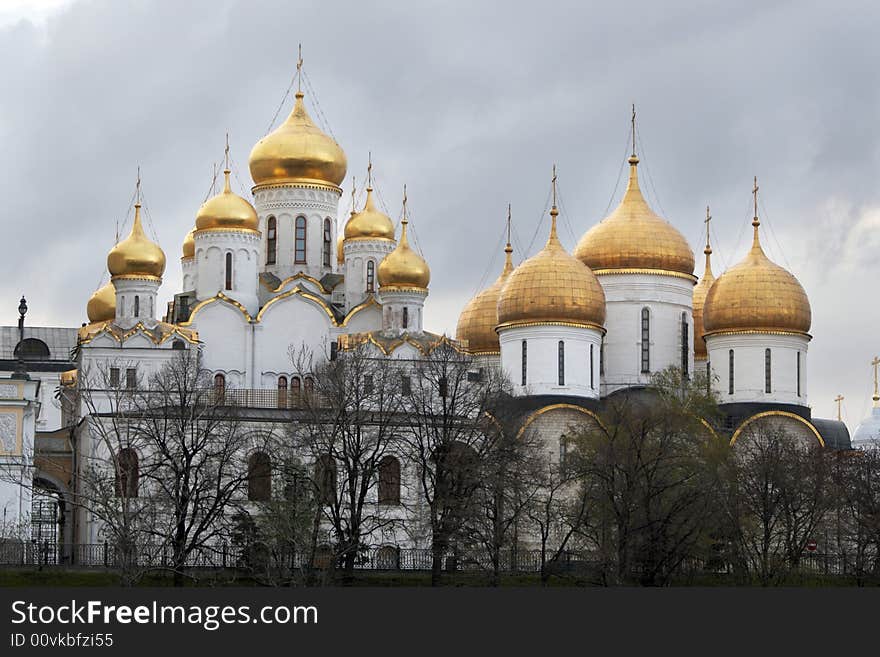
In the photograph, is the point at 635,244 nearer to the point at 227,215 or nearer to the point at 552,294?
the point at 552,294

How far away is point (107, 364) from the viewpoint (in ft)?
194

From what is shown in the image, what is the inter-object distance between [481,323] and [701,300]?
20.1 ft

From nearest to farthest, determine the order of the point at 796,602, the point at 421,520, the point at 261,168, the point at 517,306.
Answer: the point at 796,602, the point at 421,520, the point at 517,306, the point at 261,168

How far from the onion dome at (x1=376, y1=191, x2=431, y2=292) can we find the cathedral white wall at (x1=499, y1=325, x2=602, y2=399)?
395cm

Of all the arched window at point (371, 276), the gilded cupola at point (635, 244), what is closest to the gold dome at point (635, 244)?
the gilded cupola at point (635, 244)

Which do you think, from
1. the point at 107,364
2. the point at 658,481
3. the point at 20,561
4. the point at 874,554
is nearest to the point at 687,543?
the point at 658,481

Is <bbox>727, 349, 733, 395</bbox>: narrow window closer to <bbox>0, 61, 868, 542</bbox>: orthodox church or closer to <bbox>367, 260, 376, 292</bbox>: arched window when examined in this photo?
<bbox>0, 61, 868, 542</bbox>: orthodox church

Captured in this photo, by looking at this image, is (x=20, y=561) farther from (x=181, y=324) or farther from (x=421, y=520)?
(x=181, y=324)

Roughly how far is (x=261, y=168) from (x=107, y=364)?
8.28 metres

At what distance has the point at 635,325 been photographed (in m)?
61.4

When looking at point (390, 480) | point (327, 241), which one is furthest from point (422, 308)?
point (390, 480)

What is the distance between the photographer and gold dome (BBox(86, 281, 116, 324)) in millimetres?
66000

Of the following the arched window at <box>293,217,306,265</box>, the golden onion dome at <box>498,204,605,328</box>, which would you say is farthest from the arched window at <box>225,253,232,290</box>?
the golden onion dome at <box>498,204,605,328</box>

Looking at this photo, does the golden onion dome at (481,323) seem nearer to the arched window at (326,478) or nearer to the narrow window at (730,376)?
the narrow window at (730,376)
